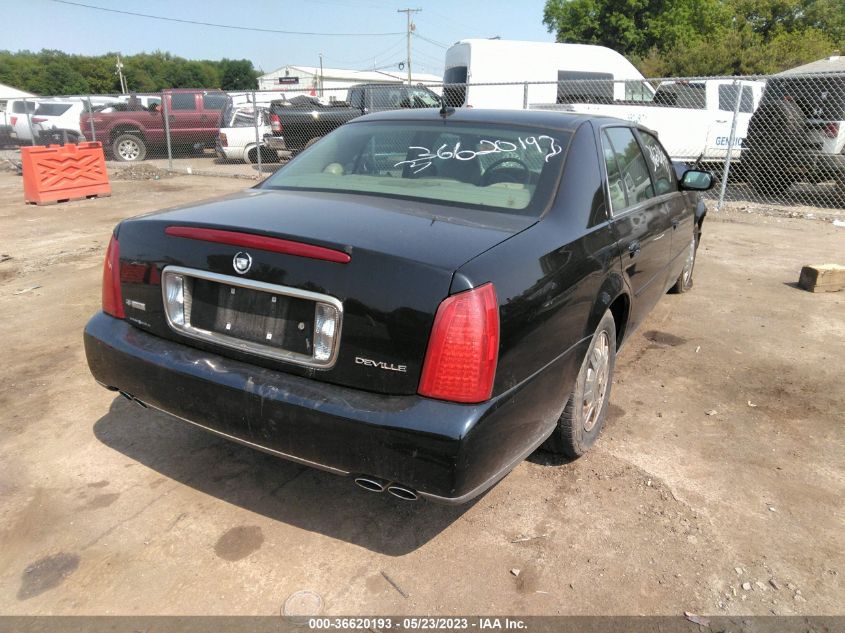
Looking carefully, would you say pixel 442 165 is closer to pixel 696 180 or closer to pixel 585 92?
pixel 696 180

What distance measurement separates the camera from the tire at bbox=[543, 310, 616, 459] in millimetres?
2916

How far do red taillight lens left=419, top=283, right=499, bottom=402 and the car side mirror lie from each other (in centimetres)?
321

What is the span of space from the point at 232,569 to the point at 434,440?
3.31ft

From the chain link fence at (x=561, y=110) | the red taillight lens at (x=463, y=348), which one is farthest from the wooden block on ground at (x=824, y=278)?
the red taillight lens at (x=463, y=348)

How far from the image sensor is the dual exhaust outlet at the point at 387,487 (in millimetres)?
2194

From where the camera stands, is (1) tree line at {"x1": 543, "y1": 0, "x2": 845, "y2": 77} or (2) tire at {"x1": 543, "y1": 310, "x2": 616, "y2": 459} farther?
(1) tree line at {"x1": 543, "y1": 0, "x2": 845, "y2": 77}

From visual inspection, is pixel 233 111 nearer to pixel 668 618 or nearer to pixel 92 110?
pixel 92 110

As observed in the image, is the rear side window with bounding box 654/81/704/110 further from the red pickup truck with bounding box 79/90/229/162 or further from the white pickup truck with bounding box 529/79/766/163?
the red pickup truck with bounding box 79/90/229/162

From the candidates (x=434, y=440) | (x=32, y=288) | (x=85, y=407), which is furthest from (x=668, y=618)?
(x=32, y=288)

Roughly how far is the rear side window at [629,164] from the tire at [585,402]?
67cm

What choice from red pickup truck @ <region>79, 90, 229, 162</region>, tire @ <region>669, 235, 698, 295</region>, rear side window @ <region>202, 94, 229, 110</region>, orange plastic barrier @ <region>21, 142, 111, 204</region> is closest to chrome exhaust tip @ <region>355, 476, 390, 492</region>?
tire @ <region>669, 235, 698, 295</region>

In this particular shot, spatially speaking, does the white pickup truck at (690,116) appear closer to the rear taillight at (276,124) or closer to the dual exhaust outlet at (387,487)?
the rear taillight at (276,124)

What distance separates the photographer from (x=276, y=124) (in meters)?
14.9

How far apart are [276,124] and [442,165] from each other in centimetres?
1278
